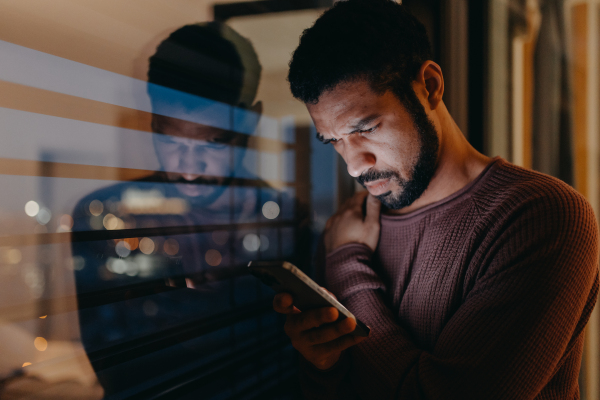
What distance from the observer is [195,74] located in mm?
1118

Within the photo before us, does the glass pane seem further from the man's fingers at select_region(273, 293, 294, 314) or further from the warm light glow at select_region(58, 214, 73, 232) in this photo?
the man's fingers at select_region(273, 293, 294, 314)

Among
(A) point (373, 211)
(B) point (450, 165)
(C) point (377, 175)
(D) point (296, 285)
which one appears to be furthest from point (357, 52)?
(D) point (296, 285)

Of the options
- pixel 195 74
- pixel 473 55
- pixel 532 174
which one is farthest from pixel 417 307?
pixel 473 55

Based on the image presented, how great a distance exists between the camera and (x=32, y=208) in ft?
2.40

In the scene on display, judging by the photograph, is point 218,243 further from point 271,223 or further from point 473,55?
point 473,55

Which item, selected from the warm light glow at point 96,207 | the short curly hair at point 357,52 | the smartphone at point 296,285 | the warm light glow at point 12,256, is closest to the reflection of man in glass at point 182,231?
the warm light glow at point 96,207

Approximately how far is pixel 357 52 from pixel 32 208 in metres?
1.04

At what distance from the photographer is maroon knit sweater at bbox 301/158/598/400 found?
843mm

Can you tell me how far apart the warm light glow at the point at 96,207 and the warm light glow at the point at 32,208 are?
12cm

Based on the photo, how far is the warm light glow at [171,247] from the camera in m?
1.02

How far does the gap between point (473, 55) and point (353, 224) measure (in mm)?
1769

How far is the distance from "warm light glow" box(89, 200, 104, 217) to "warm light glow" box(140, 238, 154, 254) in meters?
0.15

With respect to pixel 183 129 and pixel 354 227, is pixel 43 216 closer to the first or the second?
pixel 183 129

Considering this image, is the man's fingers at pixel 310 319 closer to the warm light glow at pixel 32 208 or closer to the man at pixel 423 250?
the man at pixel 423 250
